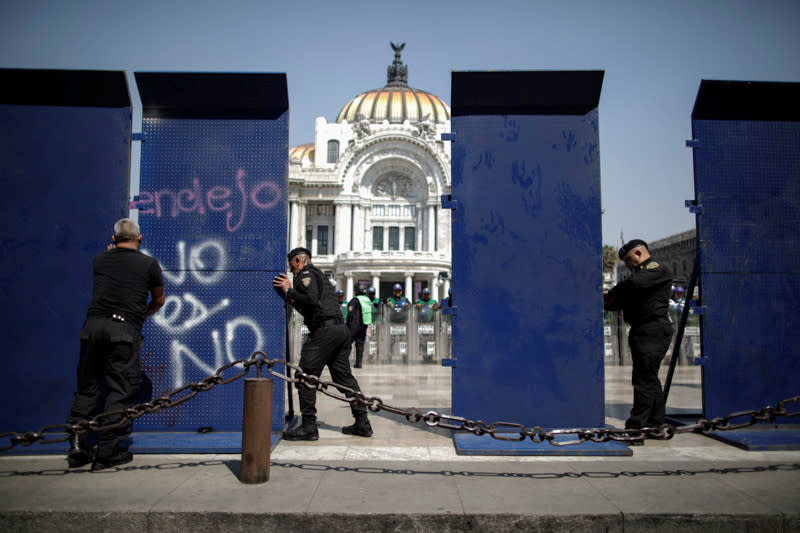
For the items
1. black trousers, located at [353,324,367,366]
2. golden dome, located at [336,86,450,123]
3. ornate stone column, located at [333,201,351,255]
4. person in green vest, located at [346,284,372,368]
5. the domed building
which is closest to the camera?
person in green vest, located at [346,284,372,368]

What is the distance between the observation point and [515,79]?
5070 millimetres

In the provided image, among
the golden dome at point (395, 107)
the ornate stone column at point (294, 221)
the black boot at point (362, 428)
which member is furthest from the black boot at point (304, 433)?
the golden dome at point (395, 107)

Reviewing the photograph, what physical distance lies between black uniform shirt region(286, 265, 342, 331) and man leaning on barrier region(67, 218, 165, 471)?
123 centimetres

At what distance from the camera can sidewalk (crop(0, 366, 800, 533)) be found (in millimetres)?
3084

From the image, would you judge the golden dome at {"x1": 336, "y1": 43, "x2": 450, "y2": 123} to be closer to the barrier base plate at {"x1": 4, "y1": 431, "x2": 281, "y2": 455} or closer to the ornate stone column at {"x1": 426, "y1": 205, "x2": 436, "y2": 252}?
the ornate stone column at {"x1": 426, "y1": 205, "x2": 436, "y2": 252}

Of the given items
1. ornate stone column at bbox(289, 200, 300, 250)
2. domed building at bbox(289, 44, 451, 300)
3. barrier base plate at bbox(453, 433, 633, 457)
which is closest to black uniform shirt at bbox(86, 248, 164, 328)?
barrier base plate at bbox(453, 433, 633, 457)

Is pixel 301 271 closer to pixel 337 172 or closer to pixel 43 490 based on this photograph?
pixel 43 490

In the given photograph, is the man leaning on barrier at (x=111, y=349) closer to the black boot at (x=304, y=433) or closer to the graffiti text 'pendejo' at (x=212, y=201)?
the graffiti text 'pendejo' at (x=212, y=201)

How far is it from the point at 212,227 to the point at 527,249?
2772 millimetres

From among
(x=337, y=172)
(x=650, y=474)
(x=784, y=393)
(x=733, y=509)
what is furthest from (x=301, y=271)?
(x=337, y=172)

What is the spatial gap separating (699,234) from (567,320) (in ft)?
5.15

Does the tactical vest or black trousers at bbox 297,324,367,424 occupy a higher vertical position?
the tactical vest

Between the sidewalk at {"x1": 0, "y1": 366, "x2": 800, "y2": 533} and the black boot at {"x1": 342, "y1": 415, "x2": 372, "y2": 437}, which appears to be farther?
the black boot at {"x1": 342, "y1": 415, "x2": 372, "y2": 437}

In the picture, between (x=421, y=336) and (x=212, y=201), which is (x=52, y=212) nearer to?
(x=212, y=201)
